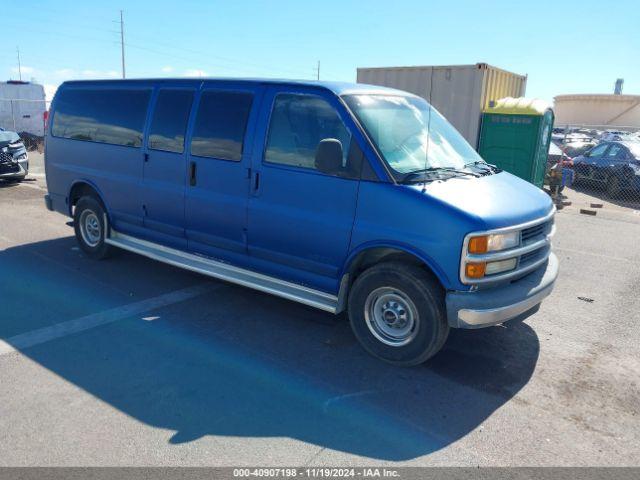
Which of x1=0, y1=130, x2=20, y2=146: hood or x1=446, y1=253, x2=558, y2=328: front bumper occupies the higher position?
x1=0, y1=130, x2=20, y2=146: hood

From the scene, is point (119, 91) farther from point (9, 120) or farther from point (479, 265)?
point (9, 120)

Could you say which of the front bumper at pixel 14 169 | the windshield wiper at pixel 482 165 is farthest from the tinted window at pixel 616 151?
the front bumper at pixel 14 169

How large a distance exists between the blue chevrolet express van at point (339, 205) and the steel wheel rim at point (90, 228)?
78cm

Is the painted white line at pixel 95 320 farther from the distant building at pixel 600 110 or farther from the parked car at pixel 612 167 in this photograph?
the distant building at pixel 600 110

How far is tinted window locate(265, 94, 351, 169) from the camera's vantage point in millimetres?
4566

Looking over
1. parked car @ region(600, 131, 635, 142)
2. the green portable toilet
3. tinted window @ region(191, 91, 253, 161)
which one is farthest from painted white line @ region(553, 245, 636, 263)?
parked car @ region(600, 131, 635, 142)

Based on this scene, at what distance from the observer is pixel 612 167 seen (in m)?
14.7

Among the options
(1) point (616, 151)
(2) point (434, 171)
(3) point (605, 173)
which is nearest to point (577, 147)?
(1) point (616, 151)

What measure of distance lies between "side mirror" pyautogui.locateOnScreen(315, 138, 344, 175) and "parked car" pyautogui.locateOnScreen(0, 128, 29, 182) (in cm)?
1080

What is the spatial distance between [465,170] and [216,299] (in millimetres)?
2855

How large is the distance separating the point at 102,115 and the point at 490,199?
15.8 feet

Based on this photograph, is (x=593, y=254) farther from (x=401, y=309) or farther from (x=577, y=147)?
(x=577, y=147)

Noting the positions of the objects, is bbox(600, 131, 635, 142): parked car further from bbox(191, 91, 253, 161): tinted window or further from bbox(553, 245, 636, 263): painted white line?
bbox(191, 91, 253, 161): tinted window

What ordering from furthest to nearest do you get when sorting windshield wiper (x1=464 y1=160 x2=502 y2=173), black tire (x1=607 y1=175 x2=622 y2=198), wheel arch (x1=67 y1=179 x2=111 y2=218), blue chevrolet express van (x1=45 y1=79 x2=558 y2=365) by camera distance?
black tire (x1=607 y1=175 x2=622 y2=198) → wheel arch (x1=67 y1=179 x2=111 y2=218) → windshield wiper (x1=464 y1=160 x2=502 y2=173) → blue chevrolet express van (x1=45 y1=79 x2=558 y2=365)
